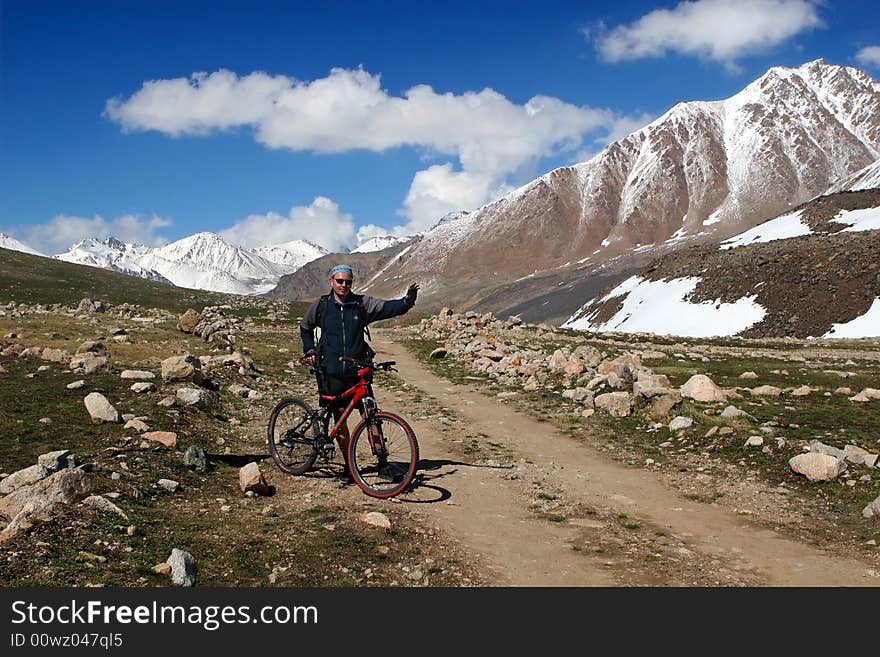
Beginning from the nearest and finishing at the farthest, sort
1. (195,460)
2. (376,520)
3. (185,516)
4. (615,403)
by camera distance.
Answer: (185,516), (376,520), (195,460), (615,403)

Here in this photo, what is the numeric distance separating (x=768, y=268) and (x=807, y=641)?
6674cm

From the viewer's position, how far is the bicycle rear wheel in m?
10.4

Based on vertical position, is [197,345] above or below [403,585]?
above

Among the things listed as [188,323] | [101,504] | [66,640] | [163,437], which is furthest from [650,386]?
[188,323]

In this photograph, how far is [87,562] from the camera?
606 cm

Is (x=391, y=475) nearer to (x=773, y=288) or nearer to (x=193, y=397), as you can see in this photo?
(x=193, y=397)

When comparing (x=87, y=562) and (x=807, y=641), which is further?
(x=87, y=562)

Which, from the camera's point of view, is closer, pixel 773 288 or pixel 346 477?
pixel 346 477

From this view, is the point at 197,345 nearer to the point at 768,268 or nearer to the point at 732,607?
the point at 732,607

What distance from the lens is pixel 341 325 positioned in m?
9.48

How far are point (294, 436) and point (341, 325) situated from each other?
2.52 metres

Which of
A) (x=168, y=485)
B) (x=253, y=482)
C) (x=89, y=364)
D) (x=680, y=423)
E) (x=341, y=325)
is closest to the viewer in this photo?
(x=168, y=485)

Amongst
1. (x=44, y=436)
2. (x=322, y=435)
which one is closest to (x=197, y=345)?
(x=44, y=436)

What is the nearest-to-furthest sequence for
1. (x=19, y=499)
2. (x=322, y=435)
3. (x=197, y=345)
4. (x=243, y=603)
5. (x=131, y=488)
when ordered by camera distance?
(x=243, y=603)
(x=19, y=499)
(x=131, y=488)
(x=322, y=435)
(x=197, y=345)
